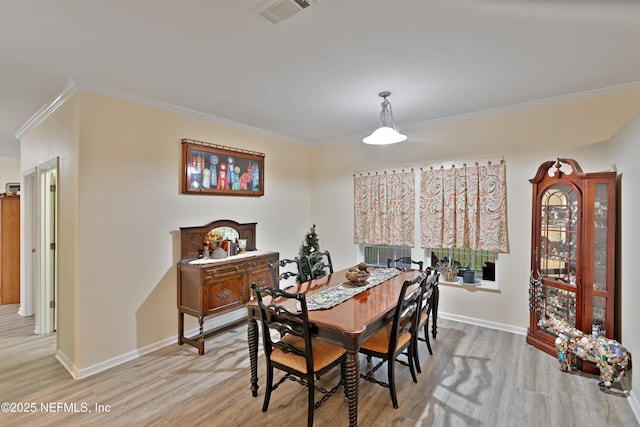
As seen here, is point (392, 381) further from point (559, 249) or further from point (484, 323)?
point (559, 249)

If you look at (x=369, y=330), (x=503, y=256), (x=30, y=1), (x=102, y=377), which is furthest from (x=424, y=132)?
(x=102, y=377)

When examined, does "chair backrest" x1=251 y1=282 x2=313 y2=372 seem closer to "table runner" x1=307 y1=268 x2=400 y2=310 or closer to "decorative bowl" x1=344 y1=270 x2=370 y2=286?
"table runner" x1=307 y1=268 x2=400 y2=310

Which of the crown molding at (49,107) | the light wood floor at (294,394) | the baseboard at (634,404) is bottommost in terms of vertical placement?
the light wood floor at (294,394)

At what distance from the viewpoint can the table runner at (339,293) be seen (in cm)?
237

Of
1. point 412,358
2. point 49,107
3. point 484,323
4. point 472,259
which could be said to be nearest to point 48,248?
point 49,107

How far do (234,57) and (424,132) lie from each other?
111 inches

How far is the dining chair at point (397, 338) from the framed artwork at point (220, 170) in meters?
2.62

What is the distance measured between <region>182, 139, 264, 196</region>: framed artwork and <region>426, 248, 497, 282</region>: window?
2.69 meters

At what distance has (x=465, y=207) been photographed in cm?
389

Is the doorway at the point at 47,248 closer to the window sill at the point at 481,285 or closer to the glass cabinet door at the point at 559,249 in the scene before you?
the window sill at the point at 481,285

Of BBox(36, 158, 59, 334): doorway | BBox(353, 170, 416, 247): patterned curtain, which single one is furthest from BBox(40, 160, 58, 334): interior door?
BBox(353, 170, 416, 247): patterned curtain

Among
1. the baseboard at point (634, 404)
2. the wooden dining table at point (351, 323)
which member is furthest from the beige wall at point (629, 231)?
the wooden dining table at point (351, 323)

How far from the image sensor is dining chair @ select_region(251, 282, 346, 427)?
6.53 ft

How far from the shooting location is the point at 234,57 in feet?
7.88
